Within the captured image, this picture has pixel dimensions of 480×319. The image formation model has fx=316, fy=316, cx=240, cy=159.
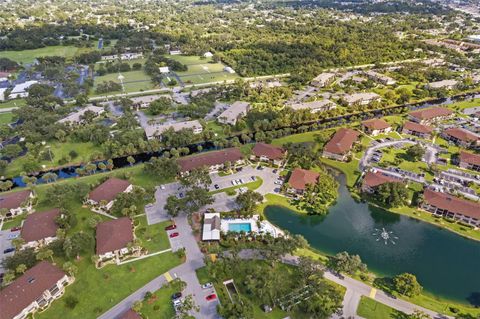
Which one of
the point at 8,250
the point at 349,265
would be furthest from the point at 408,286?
the point at 8,250

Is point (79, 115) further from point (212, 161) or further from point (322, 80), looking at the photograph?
point (322, 80)

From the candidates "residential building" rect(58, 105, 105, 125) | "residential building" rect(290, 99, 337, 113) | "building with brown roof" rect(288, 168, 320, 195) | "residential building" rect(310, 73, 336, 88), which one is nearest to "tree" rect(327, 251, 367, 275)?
"building with brown roof" rect(288, 168, 320, 195)

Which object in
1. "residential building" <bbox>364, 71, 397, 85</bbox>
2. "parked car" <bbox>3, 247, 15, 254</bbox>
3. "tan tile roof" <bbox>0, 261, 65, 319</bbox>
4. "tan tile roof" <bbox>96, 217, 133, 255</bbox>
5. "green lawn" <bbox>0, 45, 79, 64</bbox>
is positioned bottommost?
"parked car" <bbox>3, 247, 15, 254</bbox>

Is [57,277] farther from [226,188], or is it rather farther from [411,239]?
[411,239]

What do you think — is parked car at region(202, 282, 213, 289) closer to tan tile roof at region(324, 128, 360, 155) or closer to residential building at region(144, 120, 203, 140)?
tan tile roof at region(324, 128, 360, 155)

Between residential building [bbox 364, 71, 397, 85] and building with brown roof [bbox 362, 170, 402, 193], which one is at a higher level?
residential building [bbox 364, 71, 397, 85]

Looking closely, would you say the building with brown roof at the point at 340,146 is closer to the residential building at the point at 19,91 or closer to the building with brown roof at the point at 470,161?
the building with brown roof at the point at 470,161

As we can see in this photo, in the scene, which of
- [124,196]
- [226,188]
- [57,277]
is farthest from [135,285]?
[226,188]

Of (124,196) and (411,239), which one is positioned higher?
(124,196)
